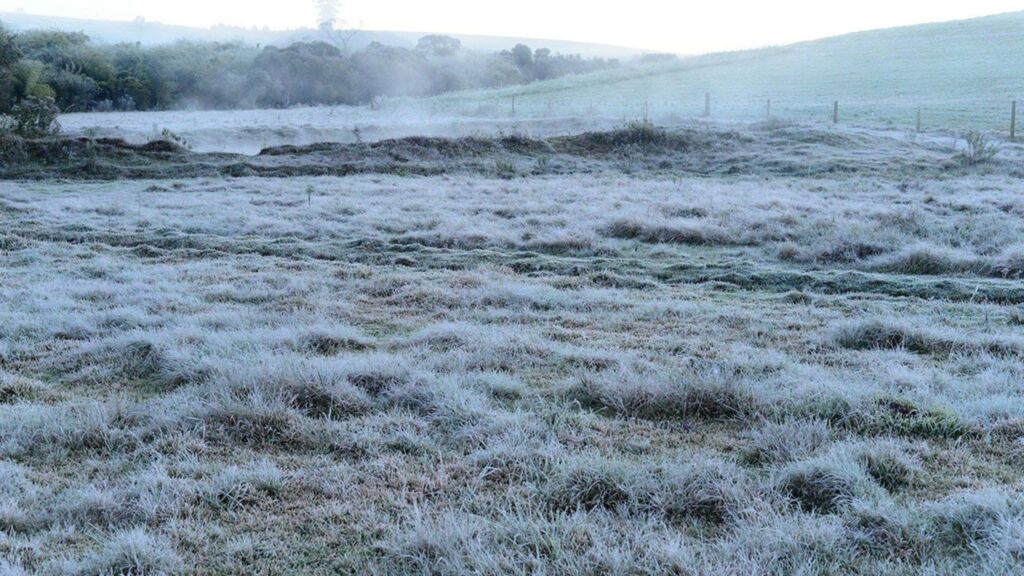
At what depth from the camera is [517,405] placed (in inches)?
192

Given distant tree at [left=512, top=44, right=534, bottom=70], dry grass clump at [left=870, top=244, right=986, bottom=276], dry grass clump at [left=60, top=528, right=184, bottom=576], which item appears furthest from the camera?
distant tree at [left=512, top=44, right=534, bottom=70]

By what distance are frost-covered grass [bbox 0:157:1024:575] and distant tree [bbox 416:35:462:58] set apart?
243ft

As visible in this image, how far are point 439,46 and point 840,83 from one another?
1794 inches

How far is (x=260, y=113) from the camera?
4325cm

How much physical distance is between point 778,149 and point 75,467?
2523 cm

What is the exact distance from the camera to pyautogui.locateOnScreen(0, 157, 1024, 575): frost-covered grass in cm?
322

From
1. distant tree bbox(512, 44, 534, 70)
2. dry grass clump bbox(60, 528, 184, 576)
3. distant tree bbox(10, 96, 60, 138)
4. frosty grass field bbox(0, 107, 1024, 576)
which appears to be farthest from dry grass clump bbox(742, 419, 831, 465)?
distant tree bbox(512, 44, 534, 70)

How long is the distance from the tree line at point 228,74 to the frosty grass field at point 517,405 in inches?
1520

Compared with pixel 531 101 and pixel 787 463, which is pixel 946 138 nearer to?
pixel 531 101

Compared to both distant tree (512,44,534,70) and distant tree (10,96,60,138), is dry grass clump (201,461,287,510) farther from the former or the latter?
distant tree (512,44,534,70)

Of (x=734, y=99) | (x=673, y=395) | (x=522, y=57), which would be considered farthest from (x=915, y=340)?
(x=522, y=57)

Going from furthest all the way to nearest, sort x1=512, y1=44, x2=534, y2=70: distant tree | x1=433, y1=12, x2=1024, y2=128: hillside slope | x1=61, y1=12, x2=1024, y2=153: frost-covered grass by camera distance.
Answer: x1=512, y1=44, x2=534, y2=70: distant tree, x1=433, y1=12, x2=1024, y2=128: hillside slope, x1=61, y1=12, x2=1024, y2=153: frost-covered grass

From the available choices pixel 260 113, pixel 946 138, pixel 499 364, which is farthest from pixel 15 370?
pixel 260 113

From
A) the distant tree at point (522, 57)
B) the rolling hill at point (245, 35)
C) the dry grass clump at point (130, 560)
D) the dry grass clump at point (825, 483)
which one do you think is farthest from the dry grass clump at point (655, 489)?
the rolling hill at point (245, 35)
